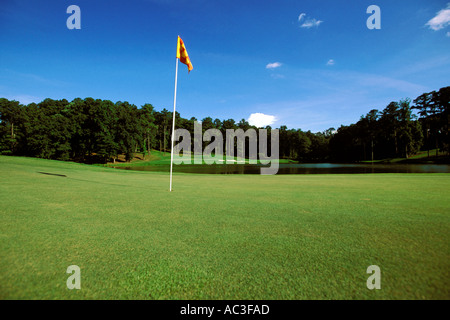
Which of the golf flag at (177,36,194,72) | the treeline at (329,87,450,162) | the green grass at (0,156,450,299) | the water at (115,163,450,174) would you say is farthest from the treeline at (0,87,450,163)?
the green grass at (0,156,450,299)

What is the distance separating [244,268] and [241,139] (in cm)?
10387

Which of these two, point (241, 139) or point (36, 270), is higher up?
point (241, 139)

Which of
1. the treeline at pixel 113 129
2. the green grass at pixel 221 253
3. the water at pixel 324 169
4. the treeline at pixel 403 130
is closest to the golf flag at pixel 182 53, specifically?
the green grass at pixel 221 253

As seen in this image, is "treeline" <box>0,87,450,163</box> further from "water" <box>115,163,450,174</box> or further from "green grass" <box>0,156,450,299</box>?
"green grass" <box>0,156,450,299</box>

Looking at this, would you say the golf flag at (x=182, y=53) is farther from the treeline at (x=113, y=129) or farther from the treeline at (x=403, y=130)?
the treeline at (x=403, y=130)

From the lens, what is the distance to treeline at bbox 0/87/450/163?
4972 cm

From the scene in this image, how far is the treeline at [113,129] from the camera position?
4972 centimetres

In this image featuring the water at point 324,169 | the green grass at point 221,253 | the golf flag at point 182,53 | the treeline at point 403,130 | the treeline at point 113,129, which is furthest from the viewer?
the treeline at point 403,130

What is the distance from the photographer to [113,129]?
5409 centimetres

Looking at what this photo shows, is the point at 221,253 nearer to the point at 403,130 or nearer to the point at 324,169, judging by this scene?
the point at 324,169

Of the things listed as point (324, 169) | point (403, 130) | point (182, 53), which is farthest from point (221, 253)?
point (403, 130)
